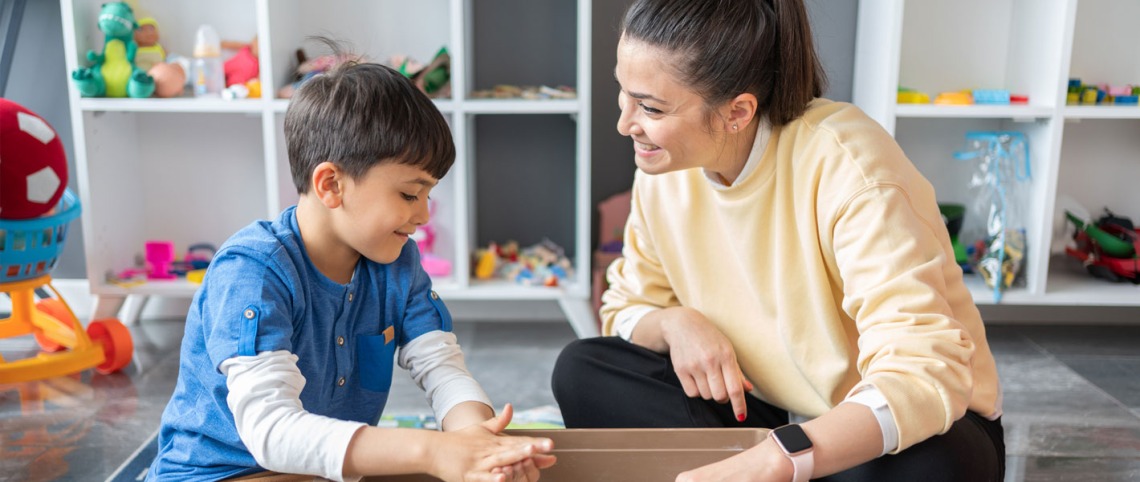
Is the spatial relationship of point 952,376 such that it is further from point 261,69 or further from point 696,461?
point 261,69

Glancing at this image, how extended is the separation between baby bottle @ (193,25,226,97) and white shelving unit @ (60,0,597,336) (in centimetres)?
6

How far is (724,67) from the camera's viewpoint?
1063 millimetres

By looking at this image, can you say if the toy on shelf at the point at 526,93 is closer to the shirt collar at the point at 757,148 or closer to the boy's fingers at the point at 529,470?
the shirt collar at the point at 757,148

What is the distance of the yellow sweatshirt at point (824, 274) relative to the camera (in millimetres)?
943

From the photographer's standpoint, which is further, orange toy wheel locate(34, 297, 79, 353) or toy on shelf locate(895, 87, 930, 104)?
toy on shelf locate(895, 87, 930, 104)

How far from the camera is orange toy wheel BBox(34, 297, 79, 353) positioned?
201cm

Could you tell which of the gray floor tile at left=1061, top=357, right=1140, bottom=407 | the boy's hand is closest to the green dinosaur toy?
the boy's hand

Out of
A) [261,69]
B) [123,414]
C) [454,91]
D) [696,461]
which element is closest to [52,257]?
[123,414]

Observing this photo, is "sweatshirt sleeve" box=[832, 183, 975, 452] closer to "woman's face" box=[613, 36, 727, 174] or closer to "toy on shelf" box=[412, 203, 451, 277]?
"woman's face" box=[613, 36, 727, 174]

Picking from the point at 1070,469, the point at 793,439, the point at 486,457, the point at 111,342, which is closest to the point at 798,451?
the point at 793,439

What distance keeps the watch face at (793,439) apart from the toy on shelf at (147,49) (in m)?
1.86

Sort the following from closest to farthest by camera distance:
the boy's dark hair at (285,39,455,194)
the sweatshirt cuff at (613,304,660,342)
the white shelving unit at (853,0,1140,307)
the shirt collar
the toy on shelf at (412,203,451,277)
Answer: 1. the boy's dark hair at (285,39,455,194)
2. the shirt collar
3. the sweatshirt cuff at (613,304,660,342)
4. the white shelving unit at (853,0,1140,307)
5. the toy on shelf at (412,203,451,277)

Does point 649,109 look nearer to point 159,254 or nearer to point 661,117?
point 661,117

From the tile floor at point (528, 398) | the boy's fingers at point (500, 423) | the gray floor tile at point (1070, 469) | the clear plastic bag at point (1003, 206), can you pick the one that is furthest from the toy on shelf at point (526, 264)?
the boy's fingers at point (500, 423)
